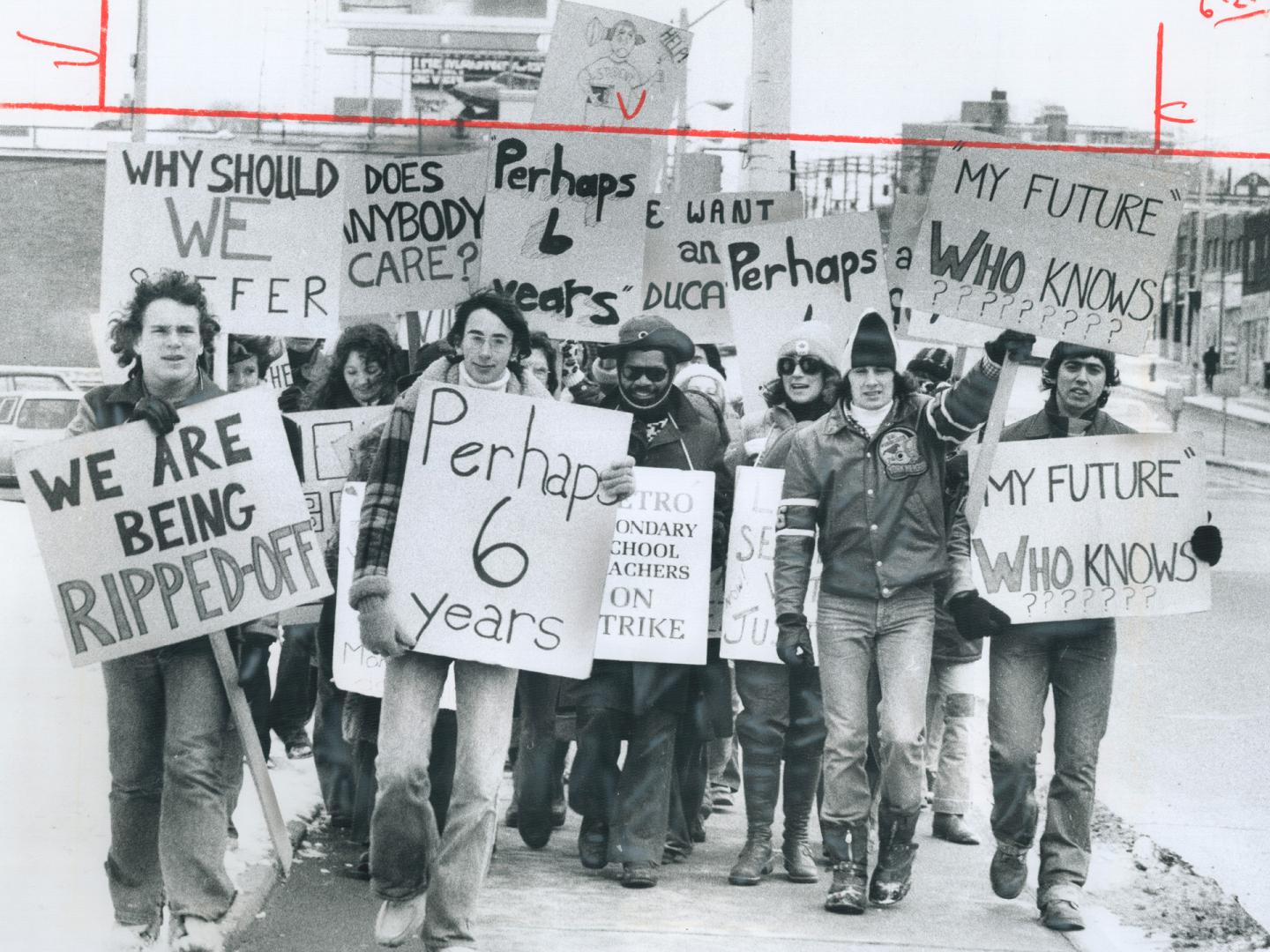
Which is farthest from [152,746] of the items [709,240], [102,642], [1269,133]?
[1269,133]

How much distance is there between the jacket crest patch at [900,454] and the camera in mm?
6250

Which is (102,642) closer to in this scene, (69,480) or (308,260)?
(69,480)

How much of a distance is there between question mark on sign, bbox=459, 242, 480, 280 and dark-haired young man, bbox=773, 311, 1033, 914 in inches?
101

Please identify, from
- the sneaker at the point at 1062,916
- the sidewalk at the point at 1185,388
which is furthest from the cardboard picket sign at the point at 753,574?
the sidewalk at the point at 1185,388

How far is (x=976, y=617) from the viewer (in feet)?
20.3

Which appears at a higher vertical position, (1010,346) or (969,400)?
(1010,346)

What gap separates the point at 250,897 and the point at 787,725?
2024 millimetres

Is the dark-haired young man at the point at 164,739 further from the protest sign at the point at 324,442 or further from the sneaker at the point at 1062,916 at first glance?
the sneaker at the point at 1062,916

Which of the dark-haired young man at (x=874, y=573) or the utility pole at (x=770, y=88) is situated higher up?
Result: the utility pole at (x=770, y=88)

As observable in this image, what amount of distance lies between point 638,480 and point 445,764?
4.28 ft

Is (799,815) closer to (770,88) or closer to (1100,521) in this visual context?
(1100,521)

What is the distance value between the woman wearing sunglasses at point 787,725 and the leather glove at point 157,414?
2.34 meters

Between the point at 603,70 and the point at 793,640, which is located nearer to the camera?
the point at 793,640

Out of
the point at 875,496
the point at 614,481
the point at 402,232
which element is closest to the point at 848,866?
the point at 875,496
